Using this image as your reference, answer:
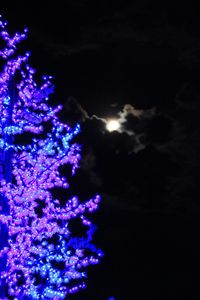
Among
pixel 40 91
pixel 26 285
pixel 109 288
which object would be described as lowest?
pixel 26 285

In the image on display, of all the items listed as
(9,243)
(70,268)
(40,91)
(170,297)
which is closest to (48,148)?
(40,91)

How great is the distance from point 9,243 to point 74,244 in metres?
1.46

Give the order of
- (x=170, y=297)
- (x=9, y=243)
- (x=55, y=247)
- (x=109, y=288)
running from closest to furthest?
(x=9, y=243) < (x=55, y=247) < (x=109, y=288) < (x=170, y=297)

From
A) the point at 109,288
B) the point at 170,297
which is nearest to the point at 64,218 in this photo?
the point at 109,288

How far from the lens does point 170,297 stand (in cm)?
2456

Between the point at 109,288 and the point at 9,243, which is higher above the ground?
the point at 109,288

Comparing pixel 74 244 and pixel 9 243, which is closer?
pixel 9 243

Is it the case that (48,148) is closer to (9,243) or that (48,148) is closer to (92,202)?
(92,202)

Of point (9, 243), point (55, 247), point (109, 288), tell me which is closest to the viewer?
point (9, 243)

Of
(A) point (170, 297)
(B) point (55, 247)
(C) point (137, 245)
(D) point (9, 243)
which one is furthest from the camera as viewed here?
(C) point (137, 245)

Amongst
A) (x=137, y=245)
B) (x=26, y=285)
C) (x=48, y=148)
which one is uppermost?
(x=137, y=245)

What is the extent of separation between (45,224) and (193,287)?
734 inches

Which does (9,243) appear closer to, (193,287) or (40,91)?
(40,91)

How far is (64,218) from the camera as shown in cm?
912
